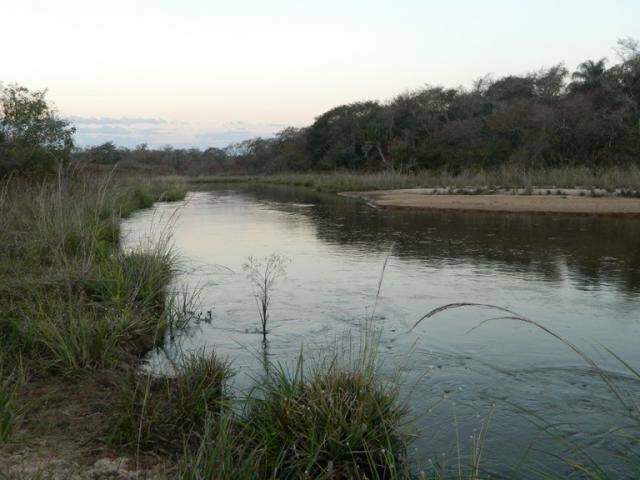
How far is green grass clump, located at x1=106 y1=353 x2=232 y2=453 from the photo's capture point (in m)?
4.21

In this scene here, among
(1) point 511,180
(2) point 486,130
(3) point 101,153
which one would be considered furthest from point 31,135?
(2) point 486,130

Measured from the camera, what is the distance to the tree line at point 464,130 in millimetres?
19344

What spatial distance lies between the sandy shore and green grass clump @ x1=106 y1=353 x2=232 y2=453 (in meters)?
19.2

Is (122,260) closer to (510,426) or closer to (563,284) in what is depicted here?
(510,426)

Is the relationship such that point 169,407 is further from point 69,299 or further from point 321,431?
point 69,299

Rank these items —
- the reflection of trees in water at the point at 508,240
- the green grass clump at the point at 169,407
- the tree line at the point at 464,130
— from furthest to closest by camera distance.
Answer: the tree line at the point at 464,130
the reflection of trees in water at the point at 508,240
the green grass clump at the point at 169,407

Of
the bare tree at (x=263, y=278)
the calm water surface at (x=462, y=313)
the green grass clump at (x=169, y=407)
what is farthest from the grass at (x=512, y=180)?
the green grass clump at (x=169, y=407)

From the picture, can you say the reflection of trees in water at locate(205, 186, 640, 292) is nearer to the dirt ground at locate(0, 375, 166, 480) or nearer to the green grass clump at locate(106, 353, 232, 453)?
the green grass clump at locate(106, 353, 232, 453)

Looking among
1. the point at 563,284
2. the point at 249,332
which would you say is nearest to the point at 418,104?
the point at 563,284

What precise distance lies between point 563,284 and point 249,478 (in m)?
8.16

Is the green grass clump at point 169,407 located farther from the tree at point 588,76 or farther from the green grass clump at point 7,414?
the tree at point 588,76

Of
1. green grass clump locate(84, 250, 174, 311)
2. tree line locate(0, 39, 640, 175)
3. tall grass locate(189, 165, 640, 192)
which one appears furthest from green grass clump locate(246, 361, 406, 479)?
tall grass locate(189, 165, 640, 192)

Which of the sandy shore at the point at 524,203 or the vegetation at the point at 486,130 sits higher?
the vegetation at the point at 486,130

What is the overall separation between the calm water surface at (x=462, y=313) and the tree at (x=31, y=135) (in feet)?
9.88
